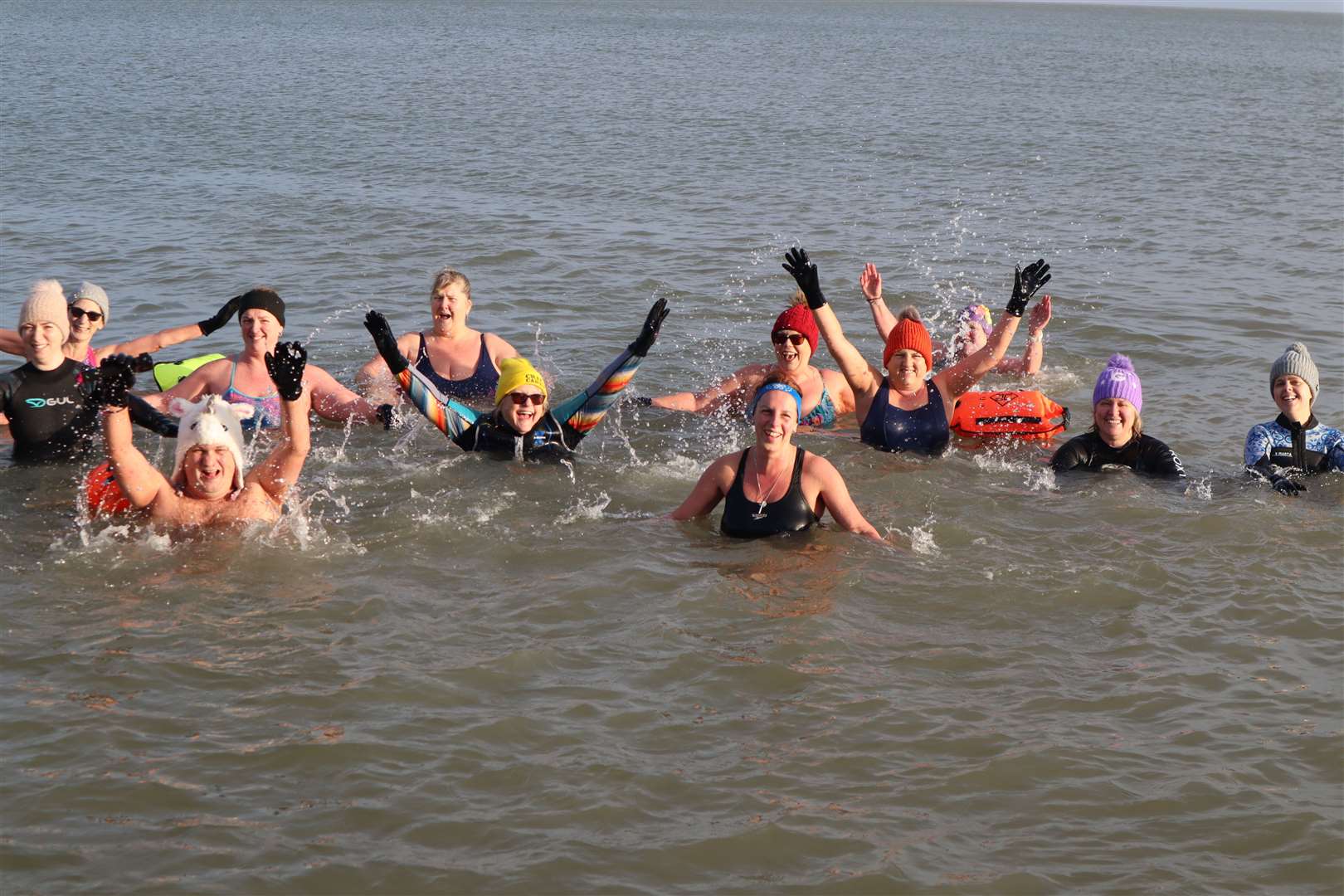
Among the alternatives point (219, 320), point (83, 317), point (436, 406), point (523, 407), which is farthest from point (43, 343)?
point (523, 407)

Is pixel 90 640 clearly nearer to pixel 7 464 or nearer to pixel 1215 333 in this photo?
pixel 7 464

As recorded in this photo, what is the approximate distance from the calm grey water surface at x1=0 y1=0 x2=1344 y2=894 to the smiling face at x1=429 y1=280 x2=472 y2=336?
2.99ft

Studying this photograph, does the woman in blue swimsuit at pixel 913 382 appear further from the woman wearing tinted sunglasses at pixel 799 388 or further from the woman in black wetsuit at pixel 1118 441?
the woman in black wetsuit at pixel 1118 441

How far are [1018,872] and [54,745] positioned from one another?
3.66 m

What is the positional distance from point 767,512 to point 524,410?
6.78ft

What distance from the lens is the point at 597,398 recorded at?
28.2 ft

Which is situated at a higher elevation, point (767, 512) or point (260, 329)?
point (260, 329)

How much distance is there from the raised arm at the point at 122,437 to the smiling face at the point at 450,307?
10.7 feet

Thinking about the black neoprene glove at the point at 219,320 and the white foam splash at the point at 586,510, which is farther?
the black neoprene glove at the point at 219,320

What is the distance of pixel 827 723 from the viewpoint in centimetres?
567

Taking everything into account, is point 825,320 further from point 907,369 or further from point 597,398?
point 597,398

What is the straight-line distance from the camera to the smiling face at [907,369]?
8.74 metres

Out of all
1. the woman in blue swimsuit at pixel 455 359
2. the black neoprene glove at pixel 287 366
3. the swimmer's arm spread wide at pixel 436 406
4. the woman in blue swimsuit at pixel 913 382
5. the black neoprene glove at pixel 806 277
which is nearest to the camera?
the black neoprene glove at pixel 287 366

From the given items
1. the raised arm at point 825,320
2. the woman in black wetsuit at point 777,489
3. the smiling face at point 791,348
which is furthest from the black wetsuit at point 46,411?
the raised arm at point 825,320
